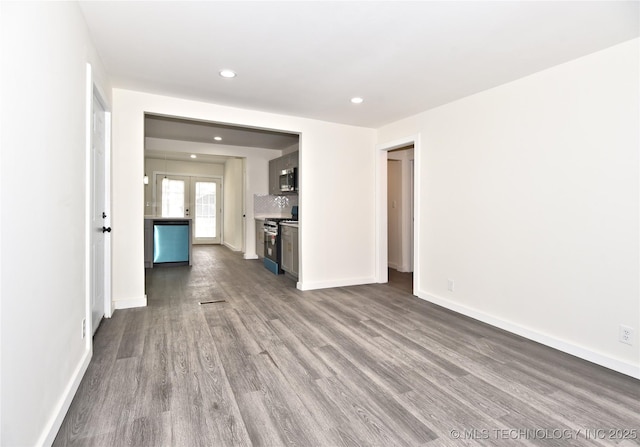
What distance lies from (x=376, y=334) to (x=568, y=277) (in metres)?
1.64

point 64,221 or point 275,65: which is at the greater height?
point 275,65

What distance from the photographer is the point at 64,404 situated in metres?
1.76

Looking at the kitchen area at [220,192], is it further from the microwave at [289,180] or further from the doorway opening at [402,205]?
the doorway opening at [402,205]

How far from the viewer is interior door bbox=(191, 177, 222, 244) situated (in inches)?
390

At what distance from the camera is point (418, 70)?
2959mm

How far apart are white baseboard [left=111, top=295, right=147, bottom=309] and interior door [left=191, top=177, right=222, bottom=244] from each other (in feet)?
20.6

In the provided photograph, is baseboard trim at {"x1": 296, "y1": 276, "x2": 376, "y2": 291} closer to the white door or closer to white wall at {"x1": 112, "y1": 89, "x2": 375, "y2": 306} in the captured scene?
white wall at {"x1": 112, "y1": 89, "x2": 375, "y2": 306}

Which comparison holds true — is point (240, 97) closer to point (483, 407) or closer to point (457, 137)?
point (457, 137)

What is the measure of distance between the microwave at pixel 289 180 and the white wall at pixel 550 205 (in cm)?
271

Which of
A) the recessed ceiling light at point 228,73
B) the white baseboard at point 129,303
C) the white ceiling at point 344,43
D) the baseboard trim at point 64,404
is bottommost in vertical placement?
the baseboard trim at point 64,404

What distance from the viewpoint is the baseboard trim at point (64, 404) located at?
1.52 m

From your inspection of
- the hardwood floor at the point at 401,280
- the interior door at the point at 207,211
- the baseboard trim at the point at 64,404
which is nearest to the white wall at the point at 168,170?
the interior door at the point at 207,211

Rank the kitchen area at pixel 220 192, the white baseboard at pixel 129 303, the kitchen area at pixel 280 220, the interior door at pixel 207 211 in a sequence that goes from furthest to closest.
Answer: the interior door at pixel 207 211 → the kitchen area at pixel 220 192 → the kitchen area at pixel 280 220 → the white baseboard at pixel 129 303

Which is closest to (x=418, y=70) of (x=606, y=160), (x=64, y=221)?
(x=606, y=160)
